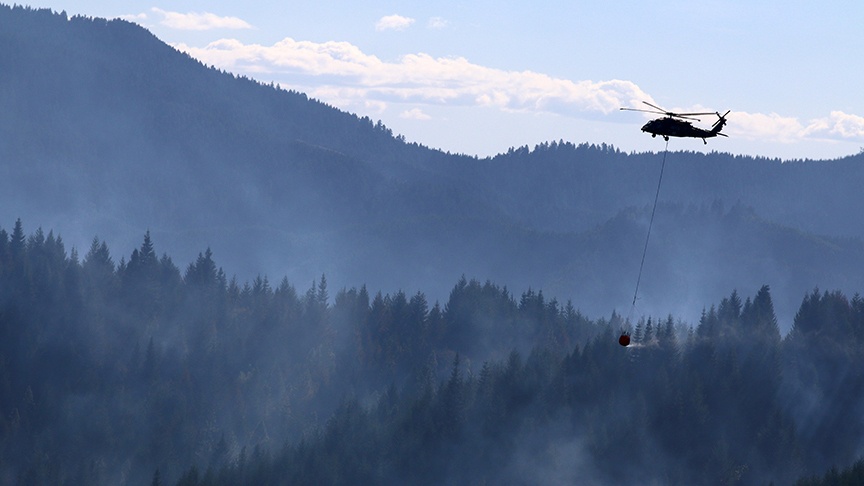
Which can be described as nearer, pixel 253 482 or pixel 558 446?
pixel 253 482

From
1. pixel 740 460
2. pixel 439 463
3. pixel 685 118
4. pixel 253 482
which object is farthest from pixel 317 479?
pixel 685 118

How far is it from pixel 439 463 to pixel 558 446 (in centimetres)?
1702

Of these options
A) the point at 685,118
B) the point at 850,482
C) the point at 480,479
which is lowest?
the point at 480,479

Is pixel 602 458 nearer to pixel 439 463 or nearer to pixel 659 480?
pixel 659 480

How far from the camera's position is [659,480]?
642ft

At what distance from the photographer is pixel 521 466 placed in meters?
196

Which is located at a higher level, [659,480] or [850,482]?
[850,482]

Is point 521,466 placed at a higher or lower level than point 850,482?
lower

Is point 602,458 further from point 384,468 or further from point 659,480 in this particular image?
point 384,468

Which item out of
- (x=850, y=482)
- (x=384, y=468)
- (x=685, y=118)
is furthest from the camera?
(x=384, y=468)

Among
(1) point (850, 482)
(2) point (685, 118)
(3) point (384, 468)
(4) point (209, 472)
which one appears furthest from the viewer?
(3) point (384, 468)

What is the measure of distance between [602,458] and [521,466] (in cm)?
1172

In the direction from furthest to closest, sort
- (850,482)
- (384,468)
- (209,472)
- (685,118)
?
(384,468) < (209,472) < (850,482) < (685,118)

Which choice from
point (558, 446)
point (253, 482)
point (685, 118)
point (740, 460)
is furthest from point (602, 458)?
point (685, 118)
